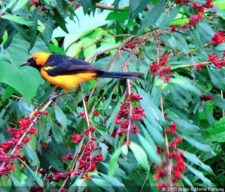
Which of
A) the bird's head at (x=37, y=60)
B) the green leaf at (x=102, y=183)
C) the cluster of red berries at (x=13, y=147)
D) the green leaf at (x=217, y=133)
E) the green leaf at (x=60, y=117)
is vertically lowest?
the green leaf at (x=217, y=133)

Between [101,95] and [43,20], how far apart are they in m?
0.39

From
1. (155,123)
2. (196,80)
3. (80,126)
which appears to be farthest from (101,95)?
(155,123)

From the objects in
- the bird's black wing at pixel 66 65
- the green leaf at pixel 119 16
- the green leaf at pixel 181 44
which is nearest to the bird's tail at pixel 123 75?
the bird's black wing at pixel 66 65

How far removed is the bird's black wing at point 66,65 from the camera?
255cm

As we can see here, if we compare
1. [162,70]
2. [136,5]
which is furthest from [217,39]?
[162,70]

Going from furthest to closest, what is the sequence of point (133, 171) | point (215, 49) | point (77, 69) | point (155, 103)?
point (77, 69) < point (215, 49) < point (133, 171) < point (155, 103)

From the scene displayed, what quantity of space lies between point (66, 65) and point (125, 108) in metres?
0.94

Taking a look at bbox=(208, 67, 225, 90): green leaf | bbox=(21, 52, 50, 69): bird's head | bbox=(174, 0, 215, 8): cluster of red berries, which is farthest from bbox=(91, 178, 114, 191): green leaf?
bbox=(21, 52, 50, 69): bird's head

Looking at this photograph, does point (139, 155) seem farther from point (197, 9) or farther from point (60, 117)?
point (197, 9)

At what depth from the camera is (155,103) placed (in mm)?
2043

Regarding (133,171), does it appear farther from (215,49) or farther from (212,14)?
(212,14)

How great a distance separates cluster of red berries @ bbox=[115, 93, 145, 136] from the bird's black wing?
2.02 ft

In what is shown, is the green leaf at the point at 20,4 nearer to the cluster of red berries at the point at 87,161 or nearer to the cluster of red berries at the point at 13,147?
the cluster of red berries at the point at 13,147

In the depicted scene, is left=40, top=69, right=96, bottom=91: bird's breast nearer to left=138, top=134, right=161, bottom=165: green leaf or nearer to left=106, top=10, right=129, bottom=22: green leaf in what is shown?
left=106, top=10, right=129, bottom=22: green leaf
